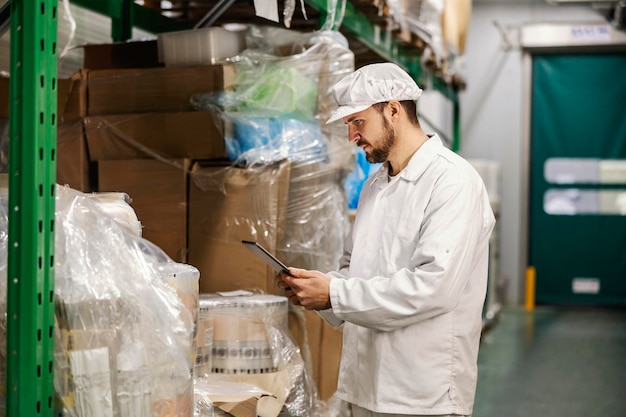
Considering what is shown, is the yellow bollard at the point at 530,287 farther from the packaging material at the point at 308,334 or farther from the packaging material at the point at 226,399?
the packaging material at the point at 226,399

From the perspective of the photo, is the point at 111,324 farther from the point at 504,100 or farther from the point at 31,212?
the point at 504,100

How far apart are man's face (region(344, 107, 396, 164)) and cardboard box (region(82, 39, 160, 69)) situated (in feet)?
5.85

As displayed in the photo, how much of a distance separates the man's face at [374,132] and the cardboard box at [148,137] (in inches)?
44.7

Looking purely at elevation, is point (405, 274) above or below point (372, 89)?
below

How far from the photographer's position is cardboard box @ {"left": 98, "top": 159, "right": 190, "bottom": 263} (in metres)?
3.93

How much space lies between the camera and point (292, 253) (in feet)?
13.4

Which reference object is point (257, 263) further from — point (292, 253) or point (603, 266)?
point (603, 266)

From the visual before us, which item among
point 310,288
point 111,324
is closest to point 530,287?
point 310,288

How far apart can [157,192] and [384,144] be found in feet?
4.51

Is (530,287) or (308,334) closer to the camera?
(308,334)

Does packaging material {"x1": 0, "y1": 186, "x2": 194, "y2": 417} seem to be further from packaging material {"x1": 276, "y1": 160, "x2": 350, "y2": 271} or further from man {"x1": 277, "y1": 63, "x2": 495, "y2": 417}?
packaging material {"x1": 276, "y1": 160, "x2": 350, "y2": 271}

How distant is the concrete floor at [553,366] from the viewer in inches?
253

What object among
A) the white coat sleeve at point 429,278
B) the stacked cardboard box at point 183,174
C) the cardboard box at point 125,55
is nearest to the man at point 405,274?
the white coat sleeve at point 429,278

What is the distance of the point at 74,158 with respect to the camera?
13.2ft
